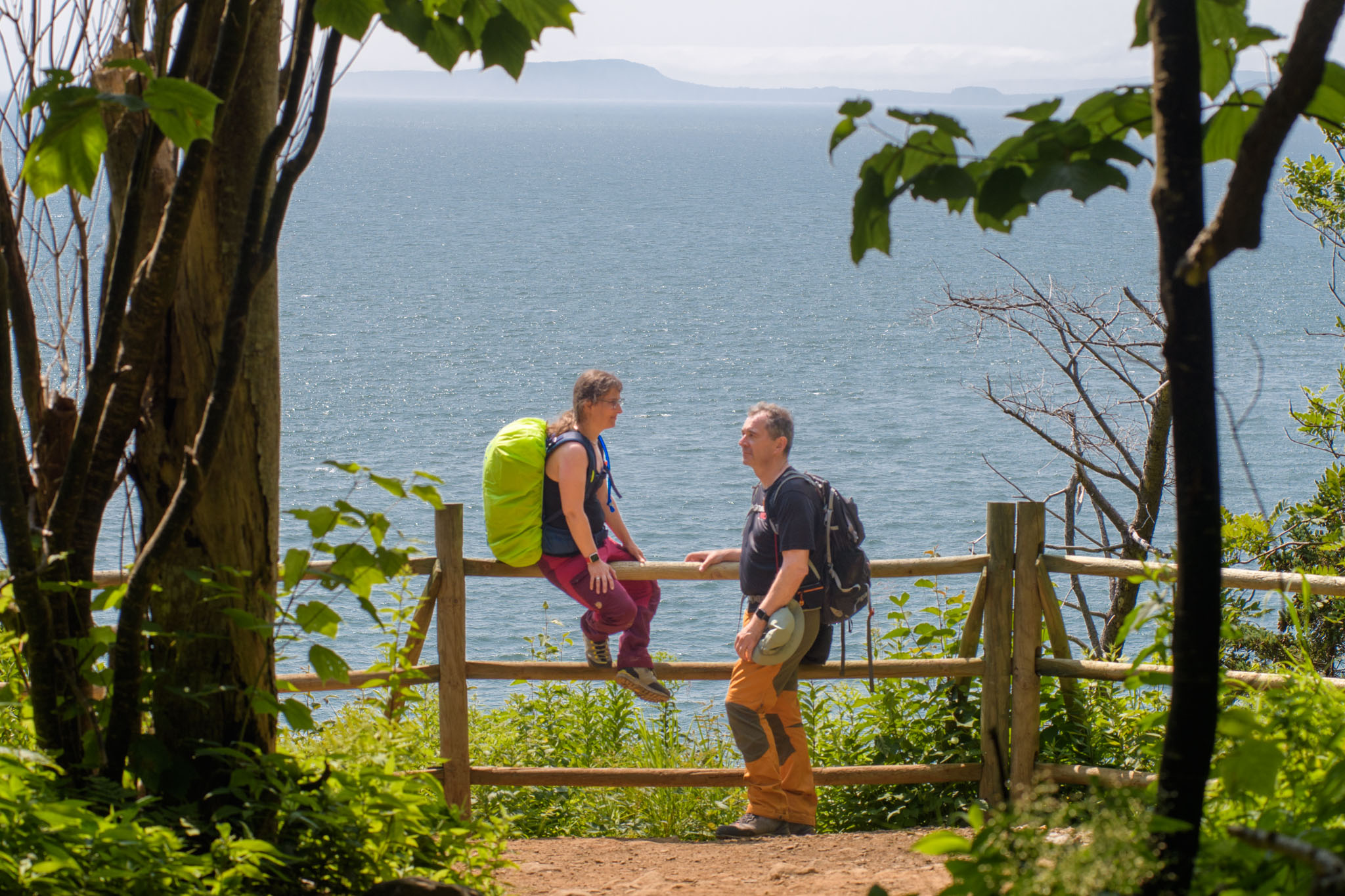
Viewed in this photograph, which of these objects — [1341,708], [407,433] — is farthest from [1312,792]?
[407,433]

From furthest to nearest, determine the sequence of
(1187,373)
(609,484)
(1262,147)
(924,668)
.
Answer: (609,484)
(924,668)
(1187,373)
(1262,147)

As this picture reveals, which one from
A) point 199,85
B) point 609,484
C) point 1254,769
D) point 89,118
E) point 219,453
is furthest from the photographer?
point 609,484

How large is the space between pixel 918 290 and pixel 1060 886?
49.9 meters

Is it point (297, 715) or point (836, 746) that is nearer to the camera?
point (297, 715)

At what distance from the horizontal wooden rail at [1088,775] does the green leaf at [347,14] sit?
138 inches

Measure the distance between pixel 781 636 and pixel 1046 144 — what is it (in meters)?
2.95

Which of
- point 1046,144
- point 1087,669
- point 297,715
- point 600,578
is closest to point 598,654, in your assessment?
point 600,578

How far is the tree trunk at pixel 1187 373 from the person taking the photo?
5.08ft

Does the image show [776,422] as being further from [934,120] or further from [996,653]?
[934,120]

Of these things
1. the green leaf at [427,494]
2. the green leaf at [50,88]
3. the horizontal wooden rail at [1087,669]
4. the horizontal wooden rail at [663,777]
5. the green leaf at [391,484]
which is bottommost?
the horizontal wooden rail at [663,777]

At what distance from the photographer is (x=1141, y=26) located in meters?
1.86

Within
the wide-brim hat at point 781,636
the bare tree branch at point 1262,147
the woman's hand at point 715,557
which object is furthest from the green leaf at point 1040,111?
the woman's hand at point 715,557

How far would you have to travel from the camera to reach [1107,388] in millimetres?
27672

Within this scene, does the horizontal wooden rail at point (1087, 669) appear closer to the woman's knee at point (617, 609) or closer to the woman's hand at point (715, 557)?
the woman's hand at point (715, 557)
